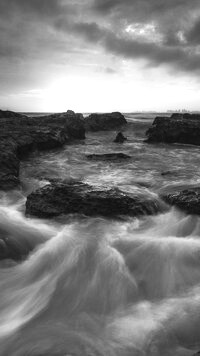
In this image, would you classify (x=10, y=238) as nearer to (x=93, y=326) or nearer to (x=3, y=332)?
(x=3, y=332)

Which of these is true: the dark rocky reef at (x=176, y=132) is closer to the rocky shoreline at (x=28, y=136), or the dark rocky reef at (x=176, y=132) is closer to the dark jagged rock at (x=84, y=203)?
the rocky shoreline at (x=28, y=136)

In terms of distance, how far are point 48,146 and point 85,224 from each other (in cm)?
1111

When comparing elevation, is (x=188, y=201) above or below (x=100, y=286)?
above

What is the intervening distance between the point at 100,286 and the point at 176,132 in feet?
56.0

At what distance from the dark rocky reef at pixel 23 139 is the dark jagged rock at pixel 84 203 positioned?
2228mm

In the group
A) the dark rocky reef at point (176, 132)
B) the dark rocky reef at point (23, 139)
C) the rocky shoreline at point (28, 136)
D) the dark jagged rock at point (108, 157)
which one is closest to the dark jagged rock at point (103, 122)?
the rocky shoreline at point (28, 136)

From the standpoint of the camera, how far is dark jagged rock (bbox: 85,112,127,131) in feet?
101

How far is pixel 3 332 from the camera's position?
12.4 ft

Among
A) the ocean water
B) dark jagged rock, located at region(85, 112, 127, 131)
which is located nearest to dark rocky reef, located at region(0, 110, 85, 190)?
the ocean water

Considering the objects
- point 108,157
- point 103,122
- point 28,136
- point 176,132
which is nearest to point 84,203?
point 108,157

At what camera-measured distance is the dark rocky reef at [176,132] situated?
19828 mm

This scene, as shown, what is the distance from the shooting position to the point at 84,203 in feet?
22.9

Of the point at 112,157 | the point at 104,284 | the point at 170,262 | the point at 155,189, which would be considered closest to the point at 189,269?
the point at 170,262

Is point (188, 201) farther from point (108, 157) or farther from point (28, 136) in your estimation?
point (28, 136)
